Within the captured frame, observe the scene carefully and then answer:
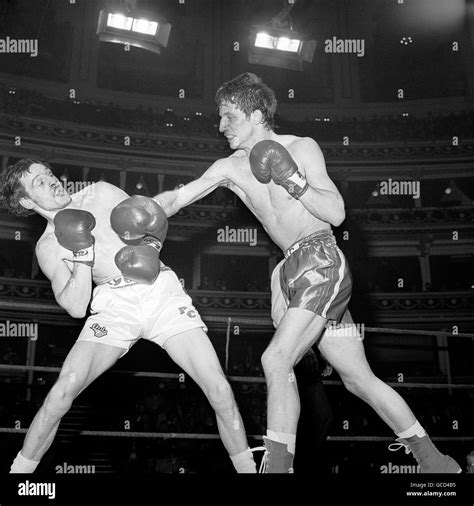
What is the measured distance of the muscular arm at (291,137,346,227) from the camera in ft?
8.05

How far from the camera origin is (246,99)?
273cm

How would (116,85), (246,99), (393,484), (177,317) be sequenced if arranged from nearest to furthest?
(393,484) → (177,317) → (246,99) → (116,85)

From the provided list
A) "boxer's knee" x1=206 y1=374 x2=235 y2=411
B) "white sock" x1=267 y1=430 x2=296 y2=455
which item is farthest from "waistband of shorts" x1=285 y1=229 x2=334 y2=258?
"white sock" x1=267 y1=430 x2=296 y2=455

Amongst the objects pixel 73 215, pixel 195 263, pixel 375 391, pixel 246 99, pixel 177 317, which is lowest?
pixel 375 391

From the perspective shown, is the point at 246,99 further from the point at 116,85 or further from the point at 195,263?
the point at 195,263

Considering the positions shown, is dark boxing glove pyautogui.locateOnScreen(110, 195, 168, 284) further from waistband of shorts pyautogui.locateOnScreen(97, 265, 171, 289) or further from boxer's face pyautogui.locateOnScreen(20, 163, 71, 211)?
boxer's face pyautogui.locateOnScreen(20, 163, 71, 211)

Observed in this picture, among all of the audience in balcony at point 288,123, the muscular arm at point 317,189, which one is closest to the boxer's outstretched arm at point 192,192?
the muscular arm at point 317,189

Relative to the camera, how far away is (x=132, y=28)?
5684 millimetres

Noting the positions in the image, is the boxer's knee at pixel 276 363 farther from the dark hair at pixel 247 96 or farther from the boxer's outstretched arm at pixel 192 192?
the dark hair at pixel 247 96

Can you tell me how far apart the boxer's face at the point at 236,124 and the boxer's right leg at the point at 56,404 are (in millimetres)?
1079

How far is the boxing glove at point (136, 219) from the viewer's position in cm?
250

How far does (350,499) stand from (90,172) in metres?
9.20

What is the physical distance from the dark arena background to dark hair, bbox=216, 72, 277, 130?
5153 mm

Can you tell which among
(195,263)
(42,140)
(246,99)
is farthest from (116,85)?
(246,99)
